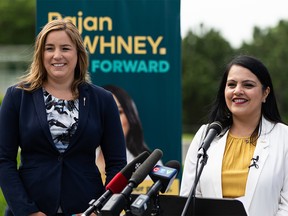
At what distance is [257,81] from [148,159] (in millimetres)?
1362

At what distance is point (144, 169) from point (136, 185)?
4.4 inches

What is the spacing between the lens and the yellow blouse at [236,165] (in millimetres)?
3982

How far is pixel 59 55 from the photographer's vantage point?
3816mm

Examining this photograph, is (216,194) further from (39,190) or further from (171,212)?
(39,190)

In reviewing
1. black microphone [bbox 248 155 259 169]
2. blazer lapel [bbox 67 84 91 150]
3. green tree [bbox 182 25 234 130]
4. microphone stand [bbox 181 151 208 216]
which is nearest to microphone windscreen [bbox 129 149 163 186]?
microphone stand [bbox 181 151 208 216]

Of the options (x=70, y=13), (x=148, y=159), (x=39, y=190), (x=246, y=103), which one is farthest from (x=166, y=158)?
(x=148, y=159)

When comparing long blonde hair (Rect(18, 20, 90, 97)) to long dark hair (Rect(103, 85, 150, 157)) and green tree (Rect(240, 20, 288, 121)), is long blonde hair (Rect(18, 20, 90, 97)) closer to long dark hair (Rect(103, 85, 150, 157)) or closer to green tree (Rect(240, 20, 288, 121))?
long dark hair (Rect(103, 85, 150, 157))

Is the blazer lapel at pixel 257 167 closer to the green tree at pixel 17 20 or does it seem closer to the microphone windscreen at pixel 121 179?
the microphone windscreen at pixel 121 179

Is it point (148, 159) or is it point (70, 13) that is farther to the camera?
point (70, 13)

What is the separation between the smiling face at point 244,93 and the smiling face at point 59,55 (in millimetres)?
1001

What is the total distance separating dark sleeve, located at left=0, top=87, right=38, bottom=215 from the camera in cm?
368

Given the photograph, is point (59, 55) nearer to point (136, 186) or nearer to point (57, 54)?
point (57, 54)

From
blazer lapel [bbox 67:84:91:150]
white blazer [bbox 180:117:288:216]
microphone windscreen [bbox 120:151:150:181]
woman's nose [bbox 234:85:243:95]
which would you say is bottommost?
white blazer [bbox 180:117:288:216]

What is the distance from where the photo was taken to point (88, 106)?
12.7 ft
